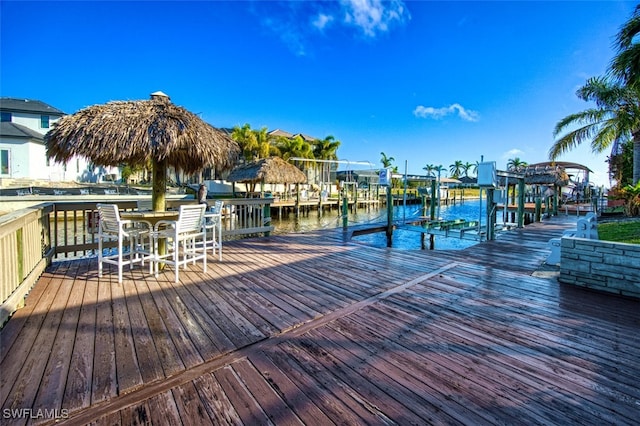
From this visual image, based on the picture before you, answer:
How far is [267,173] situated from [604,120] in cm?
1597

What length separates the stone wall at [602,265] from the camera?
3.31 meters

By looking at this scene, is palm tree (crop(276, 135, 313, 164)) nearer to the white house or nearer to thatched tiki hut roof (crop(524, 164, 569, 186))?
the white house

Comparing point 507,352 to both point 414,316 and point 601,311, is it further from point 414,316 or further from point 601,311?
point 601,311

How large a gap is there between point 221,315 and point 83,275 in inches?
101

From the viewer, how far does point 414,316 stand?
109 inches

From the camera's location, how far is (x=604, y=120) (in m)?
11.0

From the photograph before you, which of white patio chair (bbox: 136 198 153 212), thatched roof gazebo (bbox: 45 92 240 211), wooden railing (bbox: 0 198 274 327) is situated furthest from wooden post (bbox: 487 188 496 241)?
white patio chair (bbox: 136 198 153 212)

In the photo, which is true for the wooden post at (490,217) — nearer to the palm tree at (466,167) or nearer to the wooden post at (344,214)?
the wooden post at (344,214)

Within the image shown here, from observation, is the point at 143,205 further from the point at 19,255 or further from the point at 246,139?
the point at 246,139

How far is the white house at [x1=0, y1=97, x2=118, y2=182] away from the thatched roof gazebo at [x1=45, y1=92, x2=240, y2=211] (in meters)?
16.0

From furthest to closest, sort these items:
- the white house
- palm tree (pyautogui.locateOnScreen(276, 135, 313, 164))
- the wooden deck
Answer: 1. palm tree (pyautogui.locateOnScreen(276, 135, 313, 164))
2. the white house
3. the wooden deck

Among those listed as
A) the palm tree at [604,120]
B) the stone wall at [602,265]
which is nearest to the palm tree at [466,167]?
the palm tree at [604,120]

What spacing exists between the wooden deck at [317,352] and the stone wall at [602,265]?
0.63 ft

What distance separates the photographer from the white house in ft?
65.3
